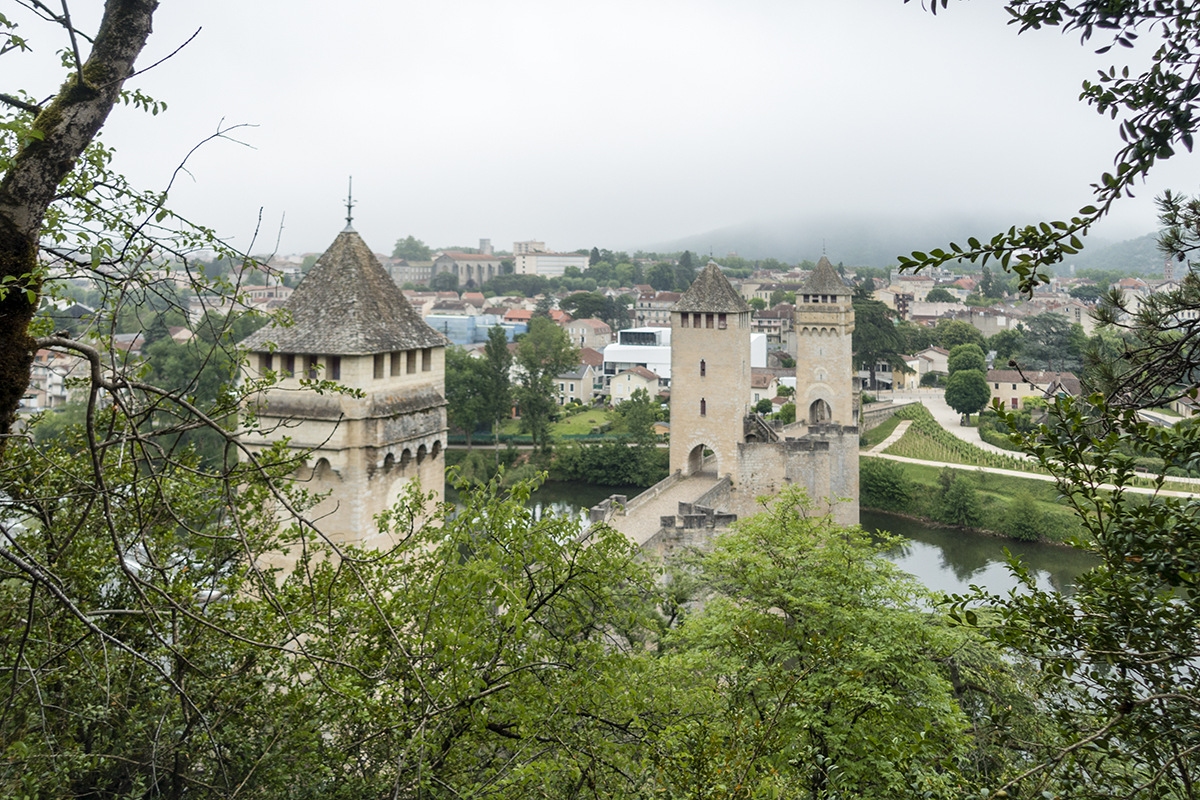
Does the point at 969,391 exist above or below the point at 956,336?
below

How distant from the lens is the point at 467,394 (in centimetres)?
4781

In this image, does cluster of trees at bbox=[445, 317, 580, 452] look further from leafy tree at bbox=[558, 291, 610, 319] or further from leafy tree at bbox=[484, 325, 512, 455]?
leafy tree at bbox=[558, 291, 610, 319]

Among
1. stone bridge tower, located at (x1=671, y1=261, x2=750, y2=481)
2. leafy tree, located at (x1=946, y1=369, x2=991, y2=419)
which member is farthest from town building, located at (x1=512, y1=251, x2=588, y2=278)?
stone bridge tower, located at (x1=671, y1=261, x2=750, y2=481)

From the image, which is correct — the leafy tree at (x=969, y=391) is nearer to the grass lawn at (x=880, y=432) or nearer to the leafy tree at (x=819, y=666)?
the grass lawn at (x=880, y=432)

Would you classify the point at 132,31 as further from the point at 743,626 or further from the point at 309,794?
the point at 743,626

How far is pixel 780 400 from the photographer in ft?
188

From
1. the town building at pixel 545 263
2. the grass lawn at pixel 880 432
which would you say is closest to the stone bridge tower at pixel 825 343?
the grass lawn at pixel 880 432

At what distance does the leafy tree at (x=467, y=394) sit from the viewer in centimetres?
4747

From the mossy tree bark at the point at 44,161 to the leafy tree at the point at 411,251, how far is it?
7541 inches

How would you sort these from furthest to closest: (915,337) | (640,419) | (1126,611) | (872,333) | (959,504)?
1. (915,337)
2. (872,333)
3. (640,419)
4. (959,504)
5. (1126,611)

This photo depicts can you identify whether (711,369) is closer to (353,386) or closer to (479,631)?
(353,386)

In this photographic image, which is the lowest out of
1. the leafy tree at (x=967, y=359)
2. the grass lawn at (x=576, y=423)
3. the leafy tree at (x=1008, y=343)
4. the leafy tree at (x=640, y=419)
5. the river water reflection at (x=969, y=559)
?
the river water reflection at (x=969, y=559)

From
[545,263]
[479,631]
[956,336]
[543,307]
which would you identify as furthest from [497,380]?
[545,263]

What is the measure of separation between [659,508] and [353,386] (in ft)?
37.4
